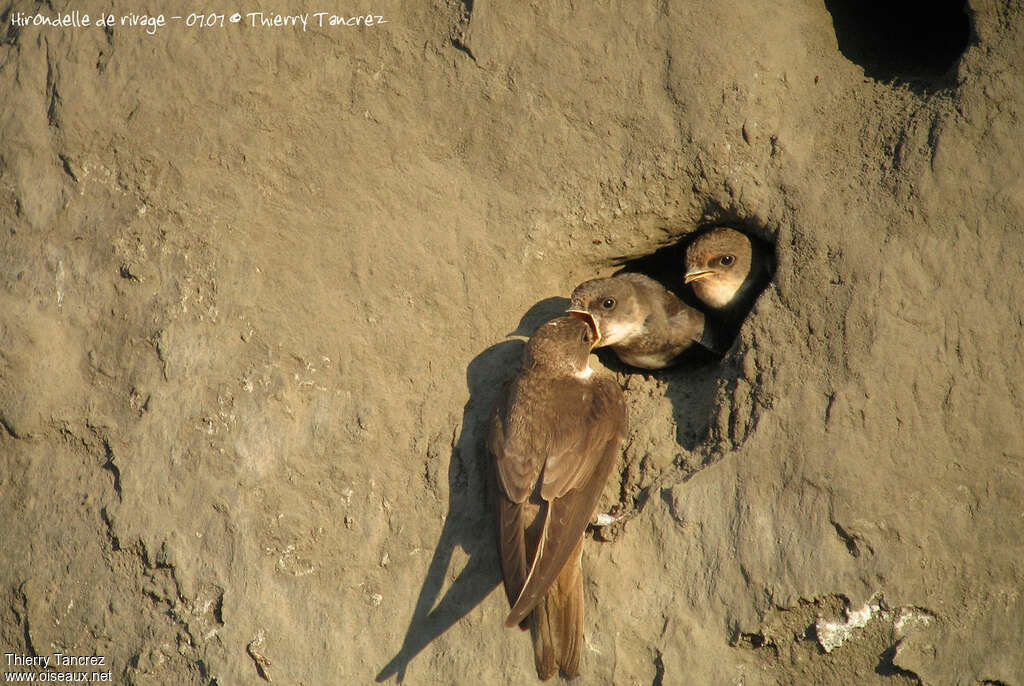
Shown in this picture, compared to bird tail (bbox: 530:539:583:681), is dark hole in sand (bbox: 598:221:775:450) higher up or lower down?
higher up

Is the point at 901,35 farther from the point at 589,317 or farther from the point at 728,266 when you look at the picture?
the point at 589,317

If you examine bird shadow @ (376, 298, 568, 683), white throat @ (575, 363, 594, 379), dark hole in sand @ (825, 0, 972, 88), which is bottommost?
bird shadow @ (376, 298, 568, 683)

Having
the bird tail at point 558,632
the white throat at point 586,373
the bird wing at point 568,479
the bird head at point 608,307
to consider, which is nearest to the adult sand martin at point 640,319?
the bird head at point 608,307

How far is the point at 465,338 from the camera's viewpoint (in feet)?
11.2

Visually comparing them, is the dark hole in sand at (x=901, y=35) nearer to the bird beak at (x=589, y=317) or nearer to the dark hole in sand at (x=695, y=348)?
the dark hole in sand at (x=695, y=348)

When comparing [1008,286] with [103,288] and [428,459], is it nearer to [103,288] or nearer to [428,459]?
[428,459]

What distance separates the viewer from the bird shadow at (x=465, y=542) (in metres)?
3.15

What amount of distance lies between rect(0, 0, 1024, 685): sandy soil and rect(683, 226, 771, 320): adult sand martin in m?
0.16

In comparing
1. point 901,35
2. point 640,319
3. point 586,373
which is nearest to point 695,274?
point 640,319

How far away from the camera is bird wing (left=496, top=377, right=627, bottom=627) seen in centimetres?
289

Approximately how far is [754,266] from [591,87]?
3.37 ft

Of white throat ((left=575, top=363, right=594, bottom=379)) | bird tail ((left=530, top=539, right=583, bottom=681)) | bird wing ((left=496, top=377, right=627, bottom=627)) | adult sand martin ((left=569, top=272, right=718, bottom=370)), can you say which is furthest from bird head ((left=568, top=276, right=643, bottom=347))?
bird tail ((left=530, top=539, right=583, bottom=681))

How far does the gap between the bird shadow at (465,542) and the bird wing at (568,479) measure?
221 millimetres

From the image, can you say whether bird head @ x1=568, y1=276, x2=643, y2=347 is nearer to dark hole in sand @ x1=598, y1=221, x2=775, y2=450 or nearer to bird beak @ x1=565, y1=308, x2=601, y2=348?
bird beak @ x1=565, y1=308, x2=601, y2=348
